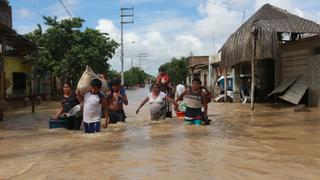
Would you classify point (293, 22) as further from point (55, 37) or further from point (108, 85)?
point (55, 37)

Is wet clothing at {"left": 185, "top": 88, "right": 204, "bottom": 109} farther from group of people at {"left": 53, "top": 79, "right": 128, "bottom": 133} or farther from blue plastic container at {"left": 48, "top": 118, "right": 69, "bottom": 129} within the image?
blue plastic container at {"left": 48, "top": 118, "right": 69, "bottom": 129}

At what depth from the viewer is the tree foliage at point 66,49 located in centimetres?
3619

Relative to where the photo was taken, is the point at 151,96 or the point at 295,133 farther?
the point at 151,96

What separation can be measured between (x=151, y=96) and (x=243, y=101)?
13590 millimetres

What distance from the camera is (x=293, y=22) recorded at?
64.6 feet

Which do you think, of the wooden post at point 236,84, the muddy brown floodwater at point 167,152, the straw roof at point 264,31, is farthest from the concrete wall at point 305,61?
the muddy brown floodwater at point 167,152

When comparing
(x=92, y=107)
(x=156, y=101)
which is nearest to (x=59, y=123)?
(x=92, y=107)

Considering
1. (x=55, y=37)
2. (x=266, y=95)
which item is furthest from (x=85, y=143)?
(x=55, y=37)

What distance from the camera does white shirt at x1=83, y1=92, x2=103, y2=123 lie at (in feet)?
33.7

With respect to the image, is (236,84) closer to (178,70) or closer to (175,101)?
(175,101)

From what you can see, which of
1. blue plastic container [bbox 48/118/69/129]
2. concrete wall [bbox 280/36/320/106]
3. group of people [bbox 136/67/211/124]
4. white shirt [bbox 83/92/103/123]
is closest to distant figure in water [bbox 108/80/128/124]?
group of people [bbox 136/67/211/124]

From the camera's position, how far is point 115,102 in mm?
12516

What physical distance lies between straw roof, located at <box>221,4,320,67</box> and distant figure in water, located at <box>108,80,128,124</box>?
26.6 ft

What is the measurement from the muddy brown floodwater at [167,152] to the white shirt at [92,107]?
435mm
